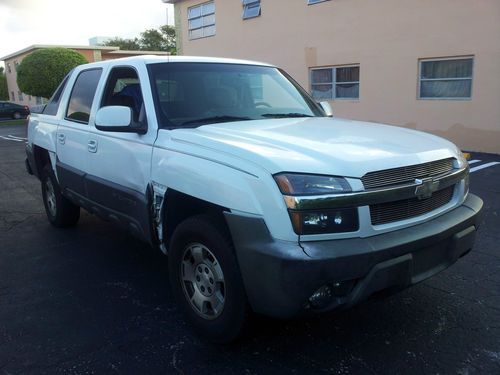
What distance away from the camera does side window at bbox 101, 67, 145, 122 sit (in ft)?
13.2

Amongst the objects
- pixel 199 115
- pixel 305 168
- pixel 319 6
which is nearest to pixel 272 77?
pixel 199 115

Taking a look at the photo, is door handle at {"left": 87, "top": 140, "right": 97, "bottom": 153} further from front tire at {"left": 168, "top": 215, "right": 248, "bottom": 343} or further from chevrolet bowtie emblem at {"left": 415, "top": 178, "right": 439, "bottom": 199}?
chevrolet bowtie emblem at {"left": 415, "top": 178, "right": 439, "bottom": 199}

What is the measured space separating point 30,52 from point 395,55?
36546mm

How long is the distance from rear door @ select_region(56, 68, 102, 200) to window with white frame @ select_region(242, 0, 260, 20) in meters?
12.9

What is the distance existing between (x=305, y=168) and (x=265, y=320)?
4.13 feet

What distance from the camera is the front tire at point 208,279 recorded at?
2.79 m

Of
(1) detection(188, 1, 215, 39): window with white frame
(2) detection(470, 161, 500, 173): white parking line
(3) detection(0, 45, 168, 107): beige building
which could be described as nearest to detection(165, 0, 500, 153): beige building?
(2) detection(470, 161, 500, 173): white parking line

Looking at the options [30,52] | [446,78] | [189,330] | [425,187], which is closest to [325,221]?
[425,187]

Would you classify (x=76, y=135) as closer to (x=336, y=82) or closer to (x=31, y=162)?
(x=31, y=162)

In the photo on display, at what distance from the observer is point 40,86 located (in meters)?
29.2

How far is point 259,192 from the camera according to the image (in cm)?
258

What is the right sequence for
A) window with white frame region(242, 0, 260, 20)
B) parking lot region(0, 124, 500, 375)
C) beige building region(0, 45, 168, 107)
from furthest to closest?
1. beige building region(0, 45, 168, 107)
2. window with white frame region(242, 0, 260, 20)
3. parking lot region(0, 124, 500, 375)

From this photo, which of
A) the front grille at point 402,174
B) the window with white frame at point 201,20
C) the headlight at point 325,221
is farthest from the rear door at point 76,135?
the window with white frame at point 201,20

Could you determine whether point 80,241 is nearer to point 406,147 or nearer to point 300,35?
point 406,147
